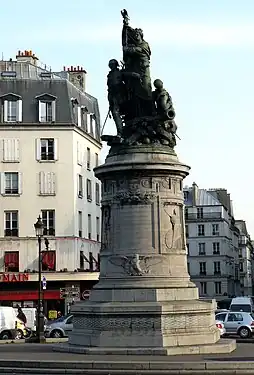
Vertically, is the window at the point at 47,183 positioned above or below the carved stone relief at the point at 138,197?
above

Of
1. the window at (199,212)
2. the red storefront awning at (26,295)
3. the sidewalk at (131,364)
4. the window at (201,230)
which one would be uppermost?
the window at (199,212)

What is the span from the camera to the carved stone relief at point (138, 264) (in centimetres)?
2216

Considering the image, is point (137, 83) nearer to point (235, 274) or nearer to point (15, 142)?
point (15, 142)

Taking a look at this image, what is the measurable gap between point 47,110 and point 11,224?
28.3ft

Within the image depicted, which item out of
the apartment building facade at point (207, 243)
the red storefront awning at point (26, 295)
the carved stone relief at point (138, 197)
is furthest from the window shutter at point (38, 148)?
the apartment building facade at point (207, 243)

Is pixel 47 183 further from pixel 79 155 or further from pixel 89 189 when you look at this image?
pixel 89 189

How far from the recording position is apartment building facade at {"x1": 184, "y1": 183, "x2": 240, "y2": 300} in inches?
3861

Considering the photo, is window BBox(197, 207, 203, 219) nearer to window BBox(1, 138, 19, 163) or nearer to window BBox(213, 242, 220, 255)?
window BBox(213, 242, 220, 255)

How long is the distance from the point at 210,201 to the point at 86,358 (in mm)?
81879

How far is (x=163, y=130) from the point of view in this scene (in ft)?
77.9

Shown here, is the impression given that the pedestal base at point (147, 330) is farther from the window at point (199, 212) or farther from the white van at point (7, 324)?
A: the window at point (199, 212)

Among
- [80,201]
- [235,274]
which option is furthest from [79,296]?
[235,274]

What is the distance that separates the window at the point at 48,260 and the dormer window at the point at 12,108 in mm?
9730

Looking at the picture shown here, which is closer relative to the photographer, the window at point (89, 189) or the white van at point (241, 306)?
the white van at point (241, 306)
